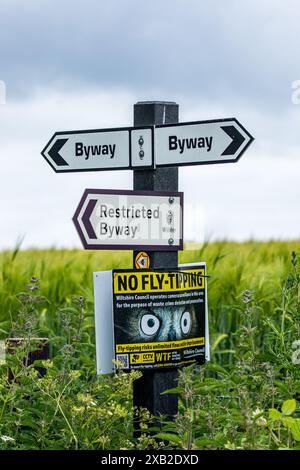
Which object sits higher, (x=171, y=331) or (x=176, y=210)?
(x=176, y=210)

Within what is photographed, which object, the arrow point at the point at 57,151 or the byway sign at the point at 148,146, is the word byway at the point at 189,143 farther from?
the arrow point at the point at 57,151

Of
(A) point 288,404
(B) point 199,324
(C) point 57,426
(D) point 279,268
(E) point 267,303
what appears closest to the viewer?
(A) point 288,404

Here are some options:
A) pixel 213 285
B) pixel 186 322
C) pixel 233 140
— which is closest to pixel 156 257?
pixel 186 322

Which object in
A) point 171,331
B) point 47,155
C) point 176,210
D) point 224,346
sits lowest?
point 224,346

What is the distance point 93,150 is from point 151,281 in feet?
2.48

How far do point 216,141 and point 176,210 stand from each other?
417 millimetres

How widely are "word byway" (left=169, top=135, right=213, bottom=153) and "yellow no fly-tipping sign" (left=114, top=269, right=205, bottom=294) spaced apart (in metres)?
0.62

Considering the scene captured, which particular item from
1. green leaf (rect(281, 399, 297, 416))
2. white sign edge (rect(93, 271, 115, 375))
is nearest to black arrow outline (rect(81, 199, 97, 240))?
white sign edge (rect(93, 271, 115, 375))

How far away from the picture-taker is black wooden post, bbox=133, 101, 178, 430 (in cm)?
441

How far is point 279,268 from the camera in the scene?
7387 millimetres

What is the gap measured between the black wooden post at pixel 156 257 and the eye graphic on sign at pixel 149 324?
0.68ft

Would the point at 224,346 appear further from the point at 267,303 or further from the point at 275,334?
the point at 275,334

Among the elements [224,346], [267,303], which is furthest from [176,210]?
[267,303]

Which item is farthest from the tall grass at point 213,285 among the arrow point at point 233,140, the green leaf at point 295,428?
the green leaf at point 295,428
